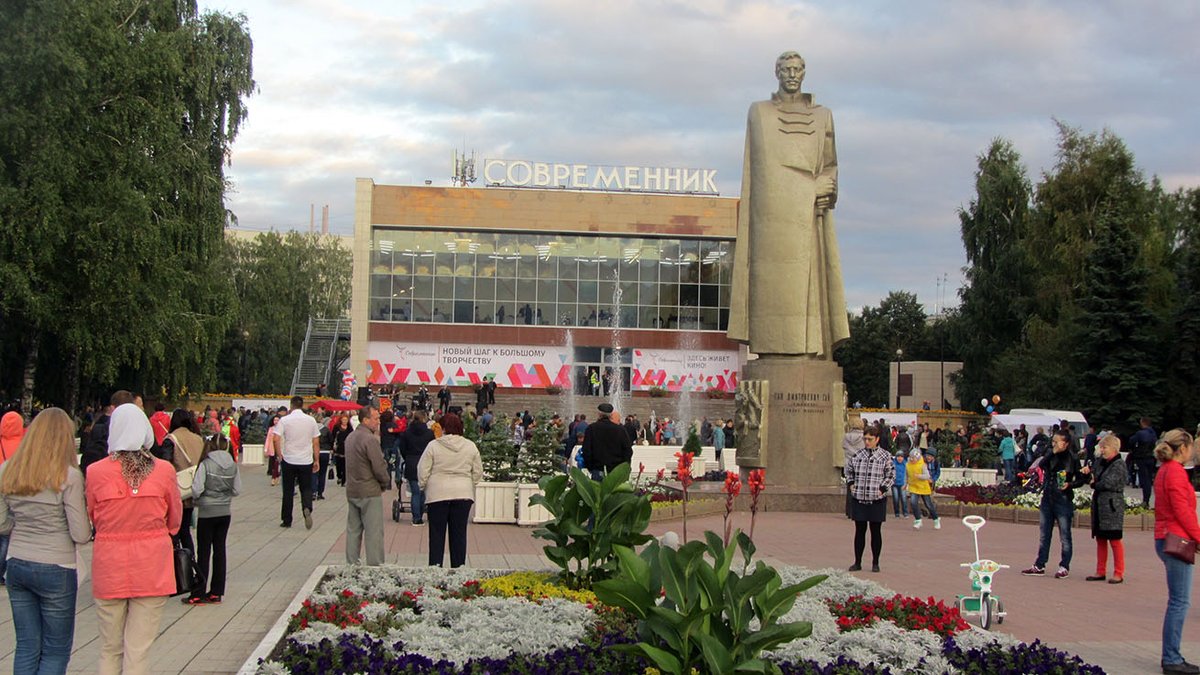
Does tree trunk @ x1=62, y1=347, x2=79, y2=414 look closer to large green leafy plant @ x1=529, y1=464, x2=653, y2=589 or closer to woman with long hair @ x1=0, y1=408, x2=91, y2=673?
large green leafy plant @ x1=529, y1=464, x2=653, y2=589

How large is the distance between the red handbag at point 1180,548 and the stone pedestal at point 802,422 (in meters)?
11.4

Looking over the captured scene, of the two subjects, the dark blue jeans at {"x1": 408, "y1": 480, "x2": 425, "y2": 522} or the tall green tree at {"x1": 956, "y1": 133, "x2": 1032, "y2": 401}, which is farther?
the tall green tree at {"x1": 956, "y1": 133, "x2": 1032, "y2": 401}

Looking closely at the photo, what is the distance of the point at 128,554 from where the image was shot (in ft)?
21.3

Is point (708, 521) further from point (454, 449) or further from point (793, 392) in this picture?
point (454, 449)

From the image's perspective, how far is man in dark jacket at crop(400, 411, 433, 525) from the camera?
1748 centimetres

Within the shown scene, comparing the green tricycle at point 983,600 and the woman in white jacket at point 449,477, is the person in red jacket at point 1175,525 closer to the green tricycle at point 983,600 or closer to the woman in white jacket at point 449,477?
the green tricycle at point 983,600

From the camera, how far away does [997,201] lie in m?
56.0

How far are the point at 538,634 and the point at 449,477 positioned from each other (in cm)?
379

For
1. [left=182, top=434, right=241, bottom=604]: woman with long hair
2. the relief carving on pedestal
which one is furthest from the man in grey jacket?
the relief carving on pedestal

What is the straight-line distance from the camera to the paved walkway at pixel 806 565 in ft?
29.2

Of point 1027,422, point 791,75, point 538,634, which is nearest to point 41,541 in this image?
point 538,634

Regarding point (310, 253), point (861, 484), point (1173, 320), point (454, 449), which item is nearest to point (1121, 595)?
point (861, 484)

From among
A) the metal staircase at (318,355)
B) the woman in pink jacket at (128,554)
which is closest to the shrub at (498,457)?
the woman in pink jacket at (128,554)

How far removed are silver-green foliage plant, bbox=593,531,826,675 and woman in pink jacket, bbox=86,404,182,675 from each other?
2.51 meters
